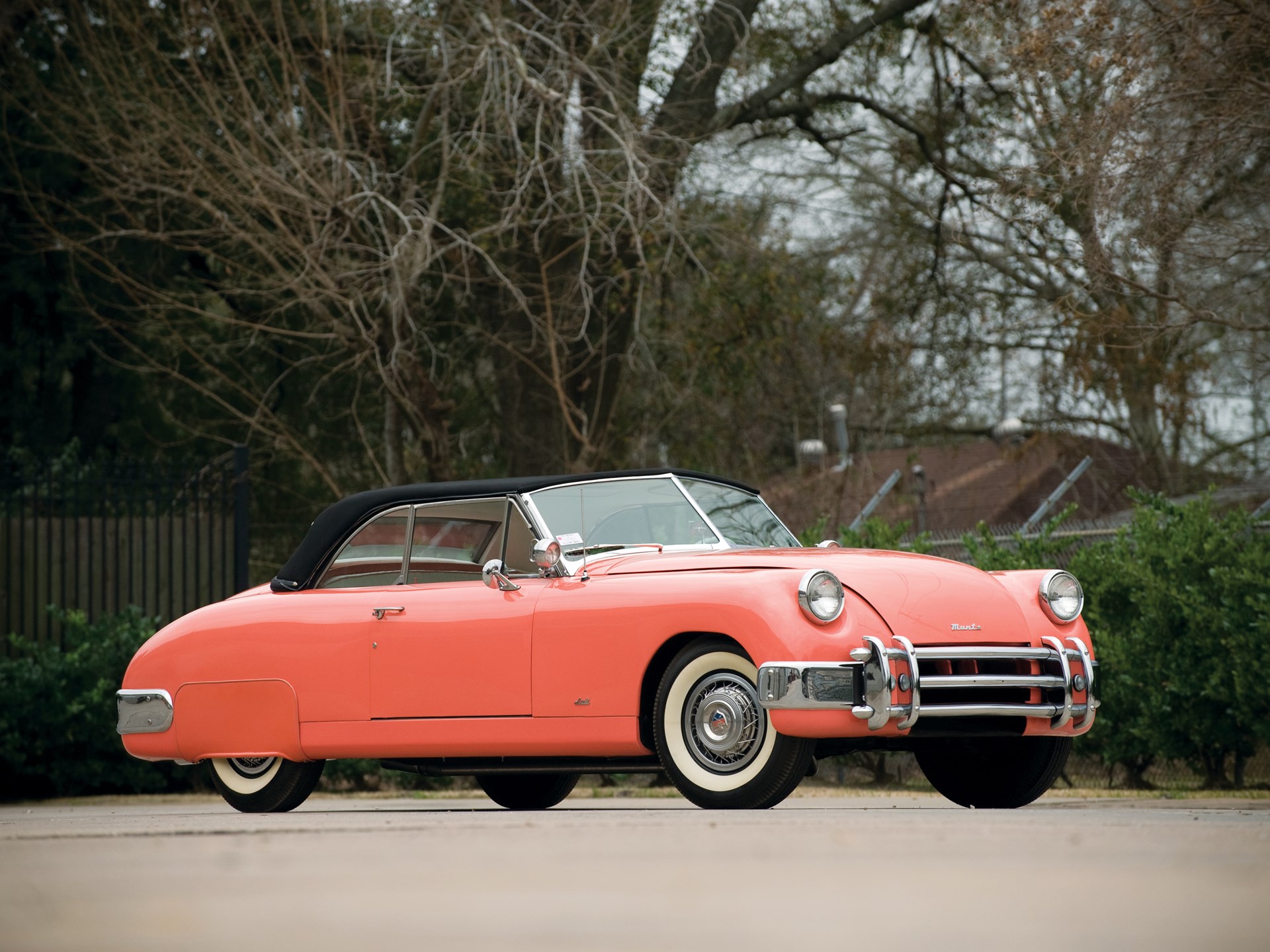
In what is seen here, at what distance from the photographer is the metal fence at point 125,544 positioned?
43.9 feet

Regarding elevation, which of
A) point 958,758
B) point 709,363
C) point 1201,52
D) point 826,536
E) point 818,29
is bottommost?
point 958,758

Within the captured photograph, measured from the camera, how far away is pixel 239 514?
13664 mm

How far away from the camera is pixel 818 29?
1958cm

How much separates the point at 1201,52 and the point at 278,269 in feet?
26.0

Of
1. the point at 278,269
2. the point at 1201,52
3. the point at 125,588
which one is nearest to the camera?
the point at 1201,52

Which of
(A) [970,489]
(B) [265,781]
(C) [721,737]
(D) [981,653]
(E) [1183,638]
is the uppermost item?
(A) [970,489]

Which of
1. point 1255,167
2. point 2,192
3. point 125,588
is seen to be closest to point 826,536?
point 1255,167

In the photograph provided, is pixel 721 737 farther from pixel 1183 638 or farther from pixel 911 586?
pixel 1183 638

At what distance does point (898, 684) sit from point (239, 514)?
8.16m

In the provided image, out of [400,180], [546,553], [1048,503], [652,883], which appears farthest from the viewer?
[400,180]

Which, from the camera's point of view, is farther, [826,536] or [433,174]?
[433,174]

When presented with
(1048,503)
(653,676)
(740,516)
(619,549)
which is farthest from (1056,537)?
(653,676)

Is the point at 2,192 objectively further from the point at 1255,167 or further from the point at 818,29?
the point at 1255,167

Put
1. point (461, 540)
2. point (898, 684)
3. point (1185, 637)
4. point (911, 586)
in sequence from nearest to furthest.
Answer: point (898, 684) → point (911, 586) → point (461, 540) → point (1185, 637)
